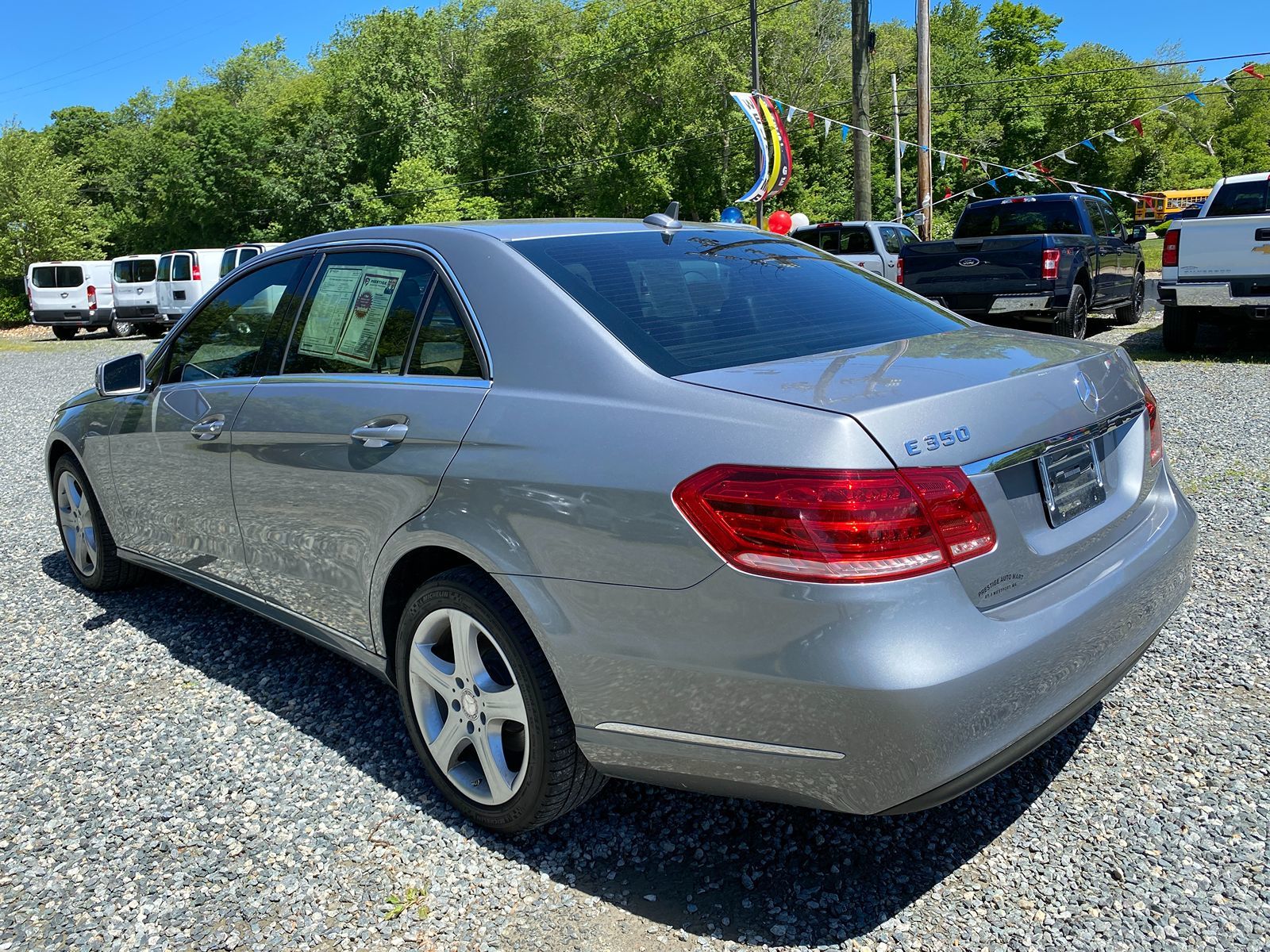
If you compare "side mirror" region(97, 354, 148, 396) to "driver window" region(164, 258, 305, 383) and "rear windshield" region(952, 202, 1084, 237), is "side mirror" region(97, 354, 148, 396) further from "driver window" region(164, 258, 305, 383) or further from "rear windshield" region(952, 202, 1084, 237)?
"rear windshield" region(952, 202, 1084, 237)

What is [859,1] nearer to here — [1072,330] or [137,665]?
[1072,330]

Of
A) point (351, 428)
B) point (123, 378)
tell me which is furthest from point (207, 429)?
point (351, 428)

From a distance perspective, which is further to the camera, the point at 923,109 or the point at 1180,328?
the point at 923,109

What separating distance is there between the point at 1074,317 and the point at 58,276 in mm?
28514

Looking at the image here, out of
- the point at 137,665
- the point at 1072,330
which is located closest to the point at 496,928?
the point at 137,665

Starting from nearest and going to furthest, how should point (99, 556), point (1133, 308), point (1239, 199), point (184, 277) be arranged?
point (99, 556) → point (1239, 199) → point (1133, 308) → point (184, 277)

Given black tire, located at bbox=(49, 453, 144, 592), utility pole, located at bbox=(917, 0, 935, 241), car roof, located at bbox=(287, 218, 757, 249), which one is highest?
utility pole, located at bbox=(917, 0, 935, 241)

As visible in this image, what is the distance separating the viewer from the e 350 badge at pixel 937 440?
2.07 metres

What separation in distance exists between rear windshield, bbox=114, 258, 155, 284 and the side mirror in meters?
26.3

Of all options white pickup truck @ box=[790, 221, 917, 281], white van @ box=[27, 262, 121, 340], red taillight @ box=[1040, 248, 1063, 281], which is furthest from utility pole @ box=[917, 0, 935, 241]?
white van @ box=[27, 262, 121, 340]

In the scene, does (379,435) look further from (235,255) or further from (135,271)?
(135,271)

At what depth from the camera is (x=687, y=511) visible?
2.14 m

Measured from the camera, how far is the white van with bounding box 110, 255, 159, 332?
27.6 metres

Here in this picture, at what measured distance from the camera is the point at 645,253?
3064 millimetres
